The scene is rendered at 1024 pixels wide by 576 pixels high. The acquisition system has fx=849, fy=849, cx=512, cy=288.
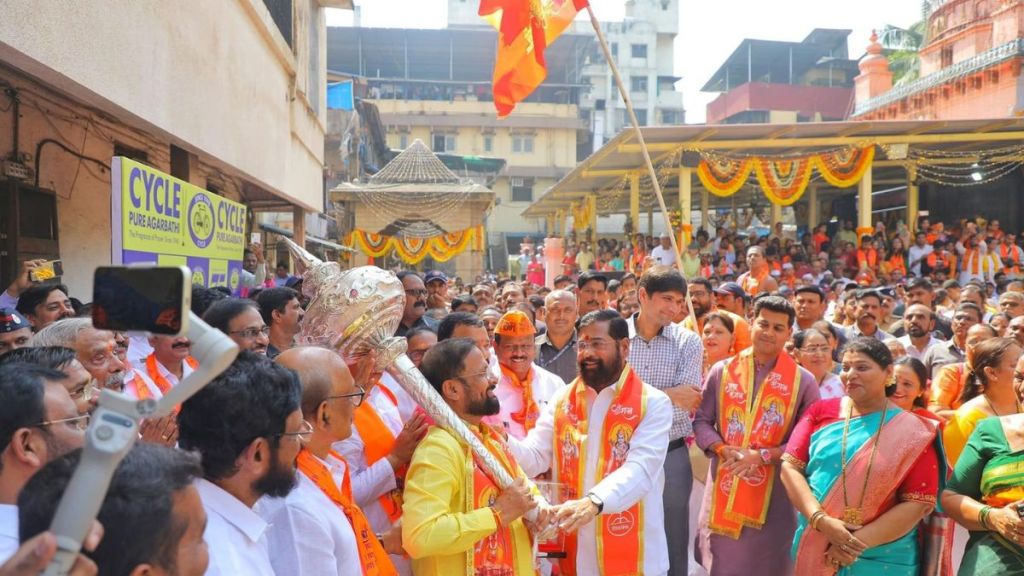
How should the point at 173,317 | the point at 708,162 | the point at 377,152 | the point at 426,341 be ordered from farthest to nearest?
the point at 377,152, the point at 708,162, the point at 426,341, the point at 173,317

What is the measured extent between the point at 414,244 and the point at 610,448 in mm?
19906

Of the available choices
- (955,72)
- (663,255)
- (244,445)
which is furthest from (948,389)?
(955,72)

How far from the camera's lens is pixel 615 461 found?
12.2 feet

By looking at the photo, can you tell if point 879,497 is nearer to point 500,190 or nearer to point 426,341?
point 426,341

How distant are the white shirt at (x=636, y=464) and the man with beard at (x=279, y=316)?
1.49 m

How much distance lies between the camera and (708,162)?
16141 millimetres

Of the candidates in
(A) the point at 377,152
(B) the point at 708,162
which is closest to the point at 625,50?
(A) the point at 377,152

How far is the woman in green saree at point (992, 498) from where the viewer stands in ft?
10.5

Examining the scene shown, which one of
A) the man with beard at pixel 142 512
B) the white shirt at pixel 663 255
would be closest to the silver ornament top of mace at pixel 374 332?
the man with beard at pixel 142 512

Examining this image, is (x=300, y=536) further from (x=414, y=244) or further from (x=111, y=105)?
(x=414, y=244)

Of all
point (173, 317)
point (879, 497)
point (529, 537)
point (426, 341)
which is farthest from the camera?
point (426, 341)

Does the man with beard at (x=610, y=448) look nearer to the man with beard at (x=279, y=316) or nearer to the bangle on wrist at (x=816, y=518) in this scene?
the bangle on wrist at (x=816, y=518)

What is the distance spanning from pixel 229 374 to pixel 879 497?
9.11 feet

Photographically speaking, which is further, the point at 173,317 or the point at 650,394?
→ the point at 650,394
